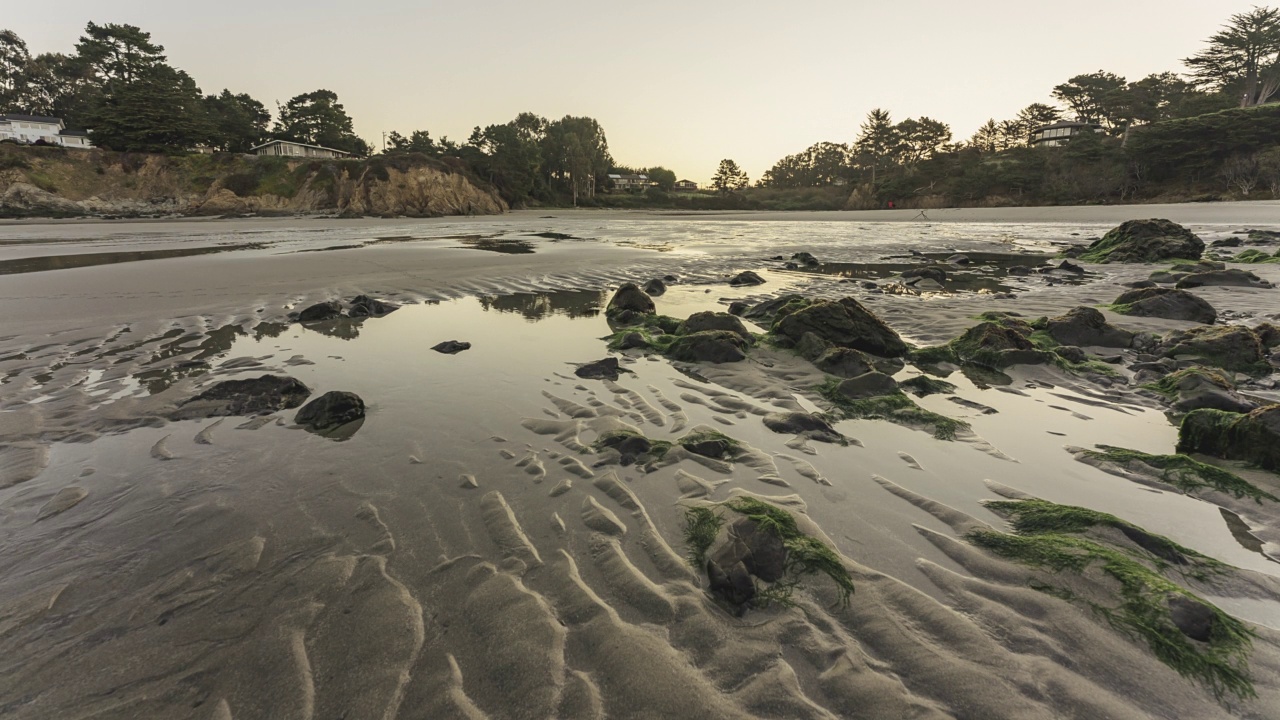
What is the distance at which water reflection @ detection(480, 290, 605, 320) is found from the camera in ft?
33.9

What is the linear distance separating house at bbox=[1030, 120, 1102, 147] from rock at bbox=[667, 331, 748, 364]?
118891 millimetres

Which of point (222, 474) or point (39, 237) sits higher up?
point (39, 237)

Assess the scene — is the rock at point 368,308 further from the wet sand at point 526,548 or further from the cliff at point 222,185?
the cliff at point 222,185

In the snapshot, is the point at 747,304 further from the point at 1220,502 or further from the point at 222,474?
the point at 222,474

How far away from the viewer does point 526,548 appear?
10.4ft

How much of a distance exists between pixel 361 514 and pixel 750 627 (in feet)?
9.11

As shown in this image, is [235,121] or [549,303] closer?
[549,303]

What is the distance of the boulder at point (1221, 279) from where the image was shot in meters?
11.8

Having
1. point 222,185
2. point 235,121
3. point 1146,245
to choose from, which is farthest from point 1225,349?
point 235,121

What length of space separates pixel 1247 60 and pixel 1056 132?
25.3 meters

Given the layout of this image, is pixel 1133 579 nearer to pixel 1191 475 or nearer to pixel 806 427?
pixel 1191 475

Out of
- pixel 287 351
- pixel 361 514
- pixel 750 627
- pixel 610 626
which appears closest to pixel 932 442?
pixel 750 627

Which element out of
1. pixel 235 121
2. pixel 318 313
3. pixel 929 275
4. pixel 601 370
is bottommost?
pixel 601 370

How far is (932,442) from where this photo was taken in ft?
15.3
